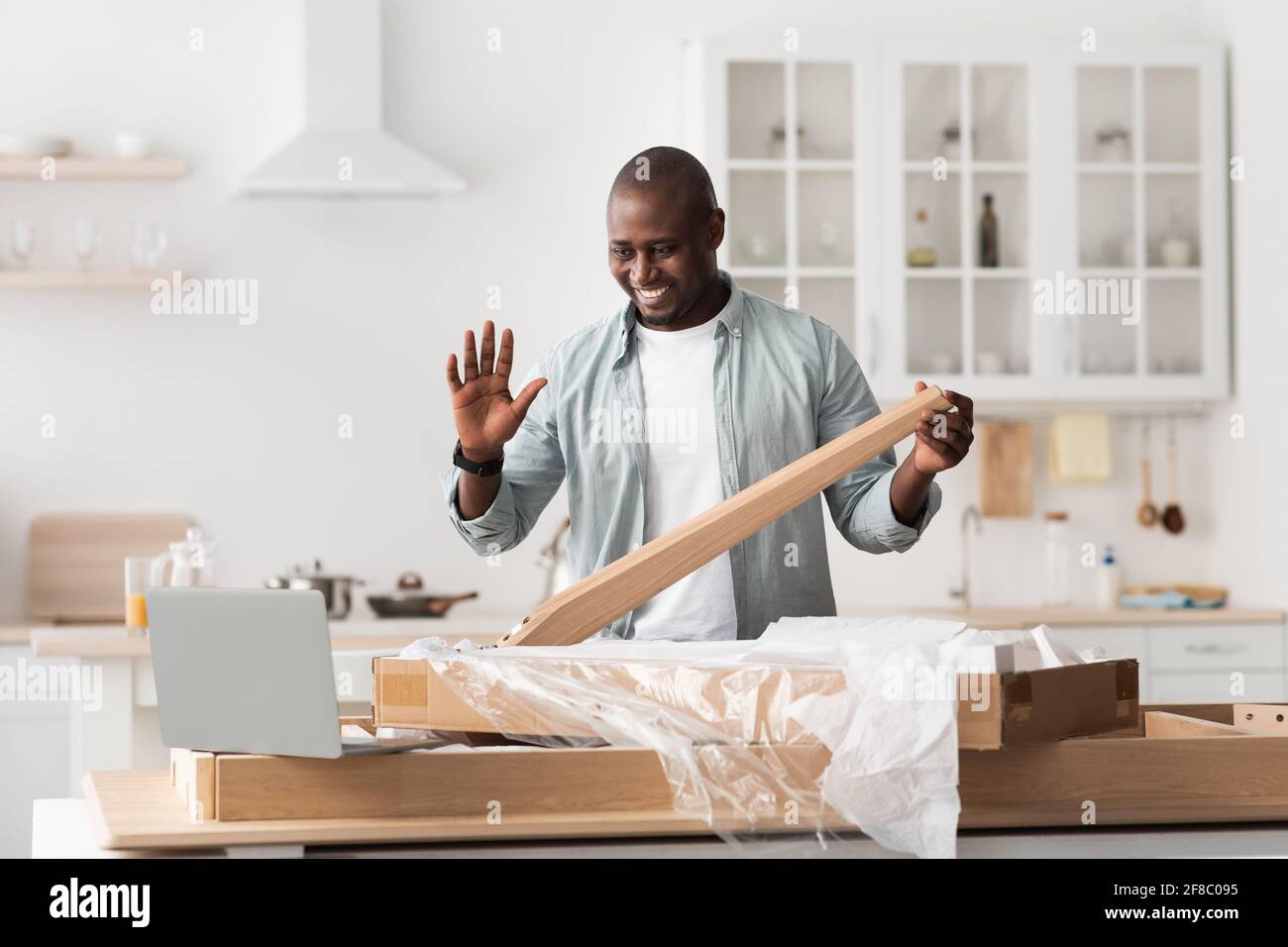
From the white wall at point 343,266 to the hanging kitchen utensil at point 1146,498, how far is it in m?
0.19

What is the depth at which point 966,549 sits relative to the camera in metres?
4.39

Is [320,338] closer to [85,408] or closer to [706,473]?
[85,408]

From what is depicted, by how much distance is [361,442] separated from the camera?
165 inches

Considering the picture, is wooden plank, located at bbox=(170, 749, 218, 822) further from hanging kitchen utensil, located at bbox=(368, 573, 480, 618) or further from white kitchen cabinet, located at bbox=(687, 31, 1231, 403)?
white kitchen cabinet, located at bbox=(687, 31, 1231, 403)

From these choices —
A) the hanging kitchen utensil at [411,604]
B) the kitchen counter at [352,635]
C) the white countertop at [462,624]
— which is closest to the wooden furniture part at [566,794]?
the kitchen counter at [352,635]

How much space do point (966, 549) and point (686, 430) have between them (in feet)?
8.52

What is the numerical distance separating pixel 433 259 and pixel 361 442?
0.53 metres

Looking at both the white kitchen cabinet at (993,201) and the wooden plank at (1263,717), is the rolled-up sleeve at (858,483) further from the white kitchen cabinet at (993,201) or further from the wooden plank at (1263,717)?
the white kitchen cabinet at (993,201)

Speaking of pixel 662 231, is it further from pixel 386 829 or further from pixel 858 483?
pixel 386 829

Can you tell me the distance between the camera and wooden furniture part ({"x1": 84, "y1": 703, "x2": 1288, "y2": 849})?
126cm

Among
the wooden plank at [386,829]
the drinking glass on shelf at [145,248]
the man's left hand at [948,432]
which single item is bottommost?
the wooden plank at [386,829]

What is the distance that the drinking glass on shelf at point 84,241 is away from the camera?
392 cm

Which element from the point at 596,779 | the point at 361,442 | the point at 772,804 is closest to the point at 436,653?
the point at 596,779

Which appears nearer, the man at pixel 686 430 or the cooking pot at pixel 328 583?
the man at pixel 686 430
